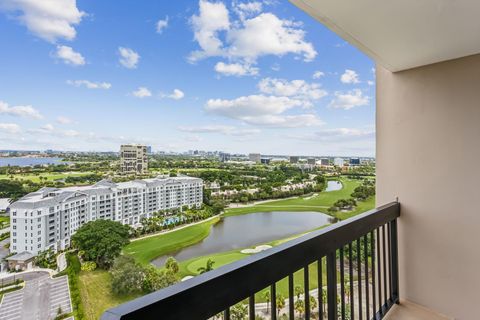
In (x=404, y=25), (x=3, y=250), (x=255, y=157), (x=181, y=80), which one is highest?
(x=404, y=25)

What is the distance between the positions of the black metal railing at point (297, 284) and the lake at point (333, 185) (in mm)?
480

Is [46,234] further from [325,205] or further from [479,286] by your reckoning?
[479,286]

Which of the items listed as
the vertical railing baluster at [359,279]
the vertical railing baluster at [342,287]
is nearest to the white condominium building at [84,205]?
the vertical railing baluster at [342,287]

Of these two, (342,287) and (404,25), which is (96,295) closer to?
(342,287)

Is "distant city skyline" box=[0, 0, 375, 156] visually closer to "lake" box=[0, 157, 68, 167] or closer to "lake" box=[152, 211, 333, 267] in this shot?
"lake" box=[0, 157, 68, 167]

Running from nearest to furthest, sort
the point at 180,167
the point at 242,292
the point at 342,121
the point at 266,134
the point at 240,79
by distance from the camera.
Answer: the point at 242,292
the point at 180,167
the point at 240,79
the point at 266,134
the point at 342,121

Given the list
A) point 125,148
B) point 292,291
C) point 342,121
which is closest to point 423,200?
point 342,121

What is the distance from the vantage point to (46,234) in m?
1.20

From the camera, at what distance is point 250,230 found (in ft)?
6.19

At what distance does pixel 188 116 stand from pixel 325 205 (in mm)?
1363

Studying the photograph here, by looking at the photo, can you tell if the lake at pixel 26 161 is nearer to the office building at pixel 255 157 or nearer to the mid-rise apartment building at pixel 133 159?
the mid-rise apartment building at pixel 133 159

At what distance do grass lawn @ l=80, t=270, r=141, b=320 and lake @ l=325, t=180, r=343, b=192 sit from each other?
1.94 m

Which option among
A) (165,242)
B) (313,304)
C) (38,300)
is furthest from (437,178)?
(38,300)

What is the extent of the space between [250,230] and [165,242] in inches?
23.3
